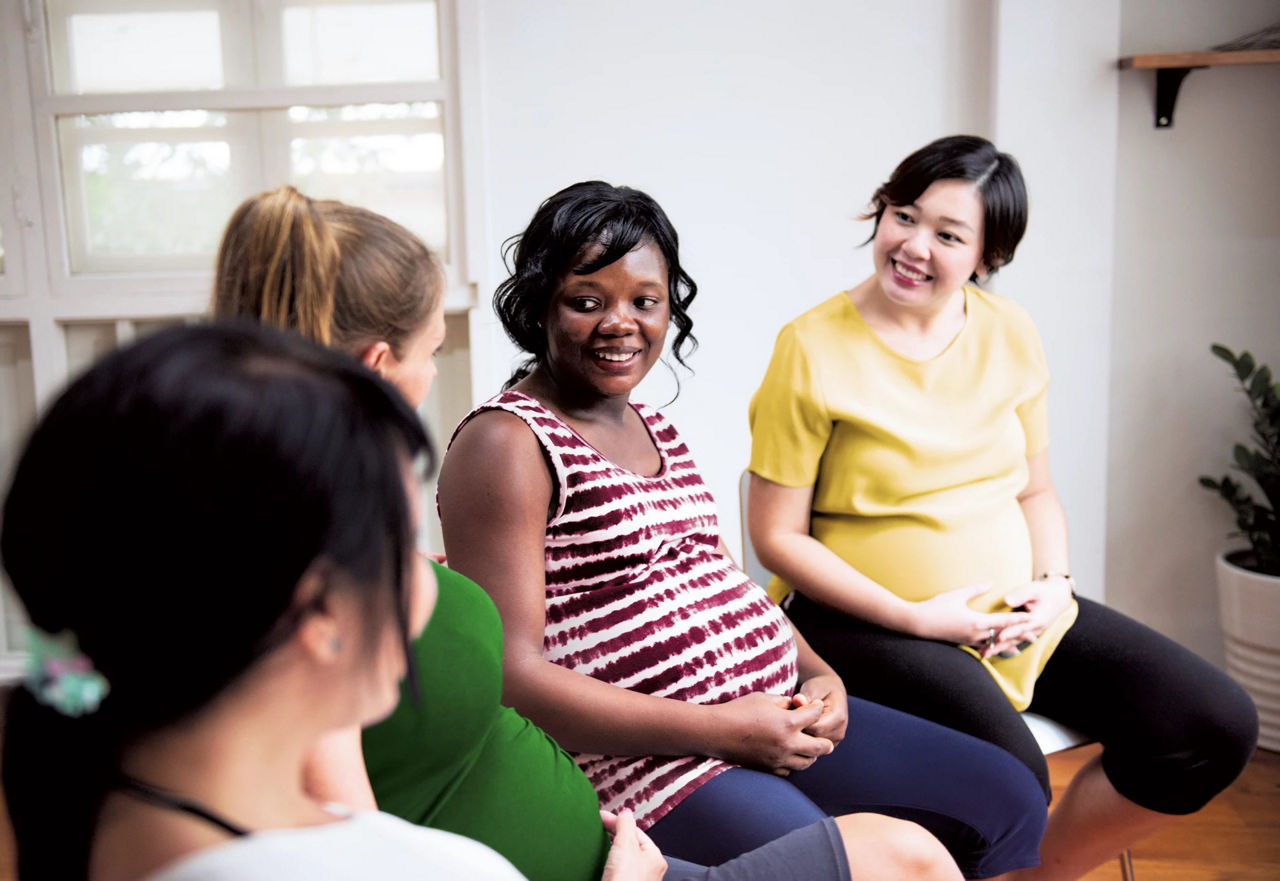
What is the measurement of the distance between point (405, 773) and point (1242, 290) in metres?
2.57

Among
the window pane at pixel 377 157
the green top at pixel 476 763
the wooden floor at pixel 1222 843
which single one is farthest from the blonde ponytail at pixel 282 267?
the window pane at pixel 377 157

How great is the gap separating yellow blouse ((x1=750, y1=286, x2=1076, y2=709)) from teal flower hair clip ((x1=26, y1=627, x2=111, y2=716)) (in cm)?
122

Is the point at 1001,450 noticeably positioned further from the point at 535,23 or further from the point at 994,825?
the point at 535,23

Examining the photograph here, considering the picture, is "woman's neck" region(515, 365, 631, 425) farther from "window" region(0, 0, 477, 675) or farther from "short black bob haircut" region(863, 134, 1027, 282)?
"window" region(0, 0, 477, 675)

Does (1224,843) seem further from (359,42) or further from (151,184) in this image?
(151,184)

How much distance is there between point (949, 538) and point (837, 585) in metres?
0.20

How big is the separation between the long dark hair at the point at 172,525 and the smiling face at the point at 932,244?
1285 millimetres

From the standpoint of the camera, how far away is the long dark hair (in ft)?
1.76

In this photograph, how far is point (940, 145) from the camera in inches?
67.5

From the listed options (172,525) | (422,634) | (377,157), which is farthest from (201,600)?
(377,157)

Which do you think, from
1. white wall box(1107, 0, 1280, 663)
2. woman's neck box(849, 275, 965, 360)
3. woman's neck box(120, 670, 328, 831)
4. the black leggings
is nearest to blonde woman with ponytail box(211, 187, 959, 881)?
woman's neck box(120, 670, 328, 831)

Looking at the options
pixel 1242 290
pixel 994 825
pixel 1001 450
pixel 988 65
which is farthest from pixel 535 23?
pixel 994 825

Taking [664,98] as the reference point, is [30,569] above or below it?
below

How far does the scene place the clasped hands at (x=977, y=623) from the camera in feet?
5.22
